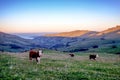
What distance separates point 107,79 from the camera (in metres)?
17.4

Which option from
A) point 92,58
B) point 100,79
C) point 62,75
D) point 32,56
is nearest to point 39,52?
point 32,56

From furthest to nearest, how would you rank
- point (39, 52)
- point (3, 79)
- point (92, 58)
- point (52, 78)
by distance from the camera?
1. point (92, 58)
2. point (39, 52)
3. point (52, 78)
4. point (3, 79)

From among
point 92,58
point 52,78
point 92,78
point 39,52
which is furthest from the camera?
point 92,58

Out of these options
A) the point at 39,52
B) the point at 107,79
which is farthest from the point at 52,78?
the point at 39,52

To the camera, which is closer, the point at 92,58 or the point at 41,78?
the point at 41,78

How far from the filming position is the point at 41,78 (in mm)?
15969

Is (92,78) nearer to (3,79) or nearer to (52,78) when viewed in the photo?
(52,78)

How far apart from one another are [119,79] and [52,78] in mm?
5983

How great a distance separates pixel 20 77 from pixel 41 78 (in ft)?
5.24

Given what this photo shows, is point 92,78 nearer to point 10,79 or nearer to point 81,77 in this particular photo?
point 81,77

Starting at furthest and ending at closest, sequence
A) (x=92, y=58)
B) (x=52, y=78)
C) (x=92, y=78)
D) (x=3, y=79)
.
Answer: (x=92, y=58)
(x=92, y=78)
(x=52, y=78)
(x=3, y=79)

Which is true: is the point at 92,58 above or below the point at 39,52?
below

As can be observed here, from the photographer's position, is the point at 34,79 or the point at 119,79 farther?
the point at 119,79

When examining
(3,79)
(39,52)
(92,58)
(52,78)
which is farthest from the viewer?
(92,58)
